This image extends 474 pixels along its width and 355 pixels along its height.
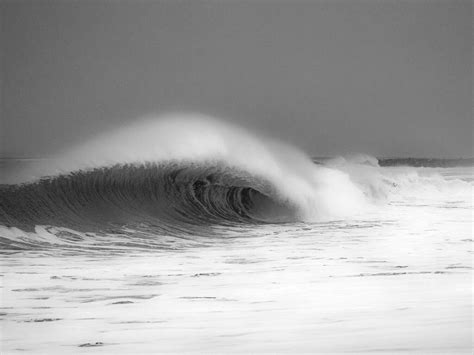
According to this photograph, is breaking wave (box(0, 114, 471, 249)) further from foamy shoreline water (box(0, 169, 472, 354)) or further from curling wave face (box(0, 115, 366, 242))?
foamy shoreline water (box(0, 169, 472, 354))

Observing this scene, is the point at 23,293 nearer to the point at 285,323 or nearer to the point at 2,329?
the point at 2,329

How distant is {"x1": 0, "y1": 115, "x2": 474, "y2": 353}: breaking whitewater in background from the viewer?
8.83 feet

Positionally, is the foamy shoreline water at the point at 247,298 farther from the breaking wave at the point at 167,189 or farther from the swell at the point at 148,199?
the swell at the point at 148,199

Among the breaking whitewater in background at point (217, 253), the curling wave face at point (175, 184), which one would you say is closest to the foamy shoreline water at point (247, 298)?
the breaking whitewater in background at point (217, 253)

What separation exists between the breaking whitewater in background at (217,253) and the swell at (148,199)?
0.03m

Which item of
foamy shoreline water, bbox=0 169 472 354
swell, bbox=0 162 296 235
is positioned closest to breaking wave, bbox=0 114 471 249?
swell, bbox=0 162 296 235

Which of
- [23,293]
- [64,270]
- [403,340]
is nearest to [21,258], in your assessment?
[64,270]

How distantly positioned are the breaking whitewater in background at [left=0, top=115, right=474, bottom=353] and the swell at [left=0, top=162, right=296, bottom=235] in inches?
1.0

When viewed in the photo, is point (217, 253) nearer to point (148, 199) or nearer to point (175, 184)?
point (148, 199)

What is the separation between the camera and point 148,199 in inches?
292

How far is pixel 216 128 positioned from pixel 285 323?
6762 mm

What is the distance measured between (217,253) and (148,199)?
8.26ft

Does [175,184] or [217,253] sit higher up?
[175,184]

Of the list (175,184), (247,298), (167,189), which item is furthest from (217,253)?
(175,184)
